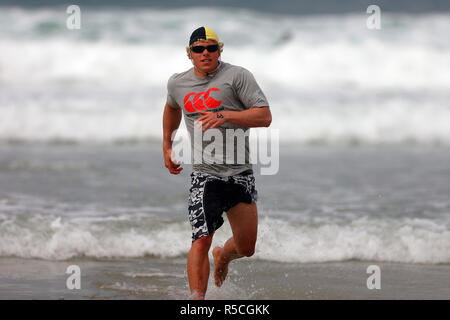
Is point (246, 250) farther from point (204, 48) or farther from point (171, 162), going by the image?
point (204, 48)

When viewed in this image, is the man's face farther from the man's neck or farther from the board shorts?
the board shorts

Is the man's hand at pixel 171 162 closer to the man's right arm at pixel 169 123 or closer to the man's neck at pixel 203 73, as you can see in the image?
the man's right arm at pixel 169 123

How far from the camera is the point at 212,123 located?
15.1 feet

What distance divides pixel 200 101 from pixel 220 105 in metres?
0.14

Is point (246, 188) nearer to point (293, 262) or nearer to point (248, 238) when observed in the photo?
point (248, 238)

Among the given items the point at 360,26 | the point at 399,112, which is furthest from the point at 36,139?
the point at 360,26

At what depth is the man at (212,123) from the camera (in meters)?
4.68

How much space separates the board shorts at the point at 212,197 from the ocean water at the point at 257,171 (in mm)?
1096

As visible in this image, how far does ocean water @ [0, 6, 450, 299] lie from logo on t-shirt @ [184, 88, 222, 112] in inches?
66.5
